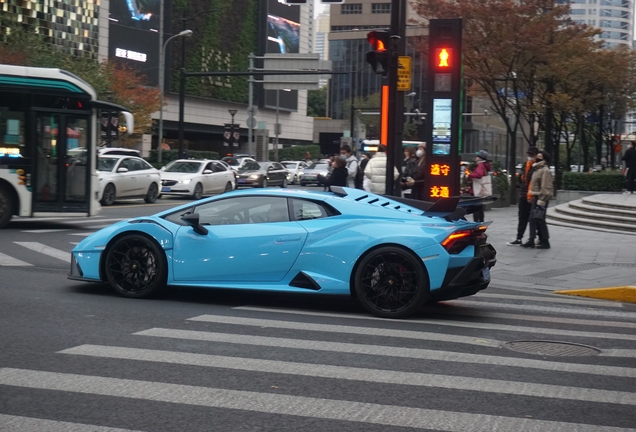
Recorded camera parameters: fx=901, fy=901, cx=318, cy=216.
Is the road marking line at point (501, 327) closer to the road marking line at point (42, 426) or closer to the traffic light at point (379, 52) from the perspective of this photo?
the road marking line at point (42, 426)

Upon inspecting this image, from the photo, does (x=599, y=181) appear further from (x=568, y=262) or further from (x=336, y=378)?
(x=336, y=378)

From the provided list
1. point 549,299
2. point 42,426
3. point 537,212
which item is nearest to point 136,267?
point 42,426

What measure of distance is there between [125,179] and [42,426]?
22961 mm

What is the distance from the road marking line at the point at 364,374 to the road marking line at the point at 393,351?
598 mm

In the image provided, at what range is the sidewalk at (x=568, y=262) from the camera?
12.5 m

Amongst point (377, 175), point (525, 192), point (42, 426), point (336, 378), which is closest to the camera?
point (42, 426)

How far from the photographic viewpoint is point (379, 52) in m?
15.3

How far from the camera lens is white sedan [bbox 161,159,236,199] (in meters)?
32.3

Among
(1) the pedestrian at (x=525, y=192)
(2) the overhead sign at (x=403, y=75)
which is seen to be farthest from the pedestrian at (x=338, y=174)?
(1) the pedestrian at (x=525, y=192)

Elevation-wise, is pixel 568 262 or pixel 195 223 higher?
pixel 195 223

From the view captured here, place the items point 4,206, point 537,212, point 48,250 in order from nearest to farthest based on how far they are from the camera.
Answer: point 48,250 < point 537,212 < point 4,206

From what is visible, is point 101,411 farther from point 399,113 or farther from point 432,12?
point 432,12

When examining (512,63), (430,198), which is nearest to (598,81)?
(512,63)

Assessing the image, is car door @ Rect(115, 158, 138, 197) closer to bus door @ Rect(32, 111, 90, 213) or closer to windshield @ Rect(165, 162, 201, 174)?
windshield @ Rect(165, 162, 201, 174)
